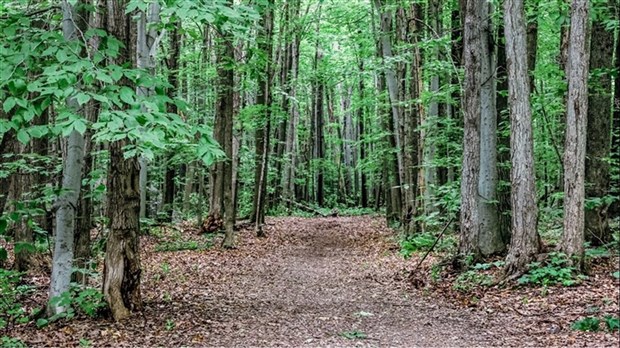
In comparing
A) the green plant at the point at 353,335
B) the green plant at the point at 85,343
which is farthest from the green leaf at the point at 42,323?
the green plant at the point at 353,335

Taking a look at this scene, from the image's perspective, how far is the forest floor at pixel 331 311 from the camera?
19.0 feet

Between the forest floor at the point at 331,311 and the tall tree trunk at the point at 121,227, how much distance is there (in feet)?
1.12

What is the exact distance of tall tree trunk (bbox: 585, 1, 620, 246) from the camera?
8.89 m

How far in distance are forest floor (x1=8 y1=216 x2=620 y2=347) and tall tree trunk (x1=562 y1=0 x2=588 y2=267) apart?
0.95 m

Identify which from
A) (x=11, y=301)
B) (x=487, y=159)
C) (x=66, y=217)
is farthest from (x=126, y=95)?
(x=487, y=159)

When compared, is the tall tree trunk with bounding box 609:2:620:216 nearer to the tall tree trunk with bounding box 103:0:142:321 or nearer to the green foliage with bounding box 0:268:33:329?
the tall tree trunk with bounding box 103:0:142:321

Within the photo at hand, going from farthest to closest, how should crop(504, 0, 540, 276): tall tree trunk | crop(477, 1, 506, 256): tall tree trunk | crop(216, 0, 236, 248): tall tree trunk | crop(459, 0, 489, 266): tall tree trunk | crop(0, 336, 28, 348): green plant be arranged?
crop(216, 0, 236, 248): tall tree trunk < crop(477, 1, 506, 256): tall tree trunk < crop(459, 0, 489, 266): tall tree trunk < crop(504, 0, 540, 276): tall tree trunk < crop(0, 336, 28, 348): green plant

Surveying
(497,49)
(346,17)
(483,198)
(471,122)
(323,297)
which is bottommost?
(323,297)

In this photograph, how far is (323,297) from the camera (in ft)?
28.0

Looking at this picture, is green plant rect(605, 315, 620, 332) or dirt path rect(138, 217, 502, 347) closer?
green plant rect(605, 315, 620, 332)

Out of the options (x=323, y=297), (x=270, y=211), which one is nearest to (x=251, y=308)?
(x=323, y=297)

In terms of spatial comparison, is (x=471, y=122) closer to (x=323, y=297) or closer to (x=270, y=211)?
(x=323, y=297)

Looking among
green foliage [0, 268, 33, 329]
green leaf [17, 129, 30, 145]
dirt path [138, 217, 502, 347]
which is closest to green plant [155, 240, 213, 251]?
dirt path [138, 217, 502, 347]

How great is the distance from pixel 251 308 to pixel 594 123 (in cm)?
704
